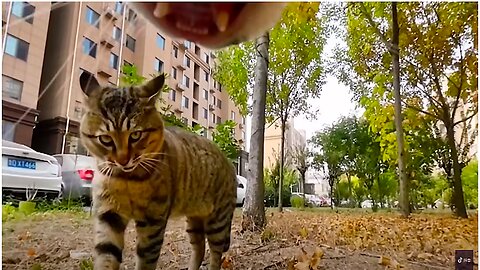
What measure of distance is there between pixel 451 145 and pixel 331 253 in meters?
0.45

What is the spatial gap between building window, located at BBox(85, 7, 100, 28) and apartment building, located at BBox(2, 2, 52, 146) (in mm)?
95

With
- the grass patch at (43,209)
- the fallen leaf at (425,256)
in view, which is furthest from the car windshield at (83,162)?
the fallen leaf at (425,256)

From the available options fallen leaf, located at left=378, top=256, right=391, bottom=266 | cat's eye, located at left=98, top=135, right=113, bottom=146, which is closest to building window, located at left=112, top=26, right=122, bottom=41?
cat's eye, located at left=98, top=135, right=113, bottom=146

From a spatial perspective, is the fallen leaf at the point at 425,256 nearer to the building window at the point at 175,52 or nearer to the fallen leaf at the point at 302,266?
the fallen leaf at the point at 302,266

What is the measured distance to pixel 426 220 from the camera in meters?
1.15

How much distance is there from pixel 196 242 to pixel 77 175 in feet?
1.08

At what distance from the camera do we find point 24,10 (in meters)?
0.94

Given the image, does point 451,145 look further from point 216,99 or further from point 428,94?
point 216,99

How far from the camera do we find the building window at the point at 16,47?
3.04 feet

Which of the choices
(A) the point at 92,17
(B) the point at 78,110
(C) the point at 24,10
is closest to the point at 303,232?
(B) the point at 78,110

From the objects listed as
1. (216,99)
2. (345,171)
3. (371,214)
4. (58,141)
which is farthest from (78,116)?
(371,214)

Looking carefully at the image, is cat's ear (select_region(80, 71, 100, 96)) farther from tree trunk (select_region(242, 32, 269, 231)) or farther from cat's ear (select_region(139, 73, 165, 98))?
tree trunk (select_region(242, 32, 269, 231))

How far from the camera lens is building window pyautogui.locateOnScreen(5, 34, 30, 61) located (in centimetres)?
93

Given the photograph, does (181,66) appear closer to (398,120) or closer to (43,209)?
(43,209)
